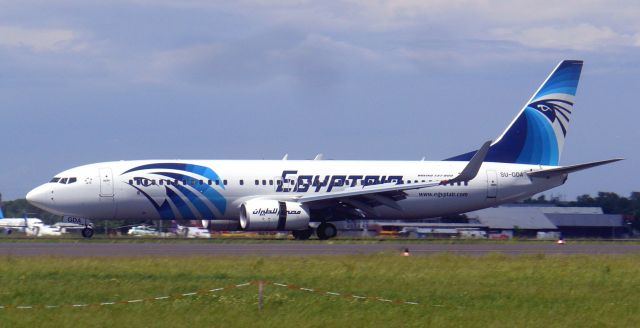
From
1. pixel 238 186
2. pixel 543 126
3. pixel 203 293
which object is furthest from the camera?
pixel 543 126

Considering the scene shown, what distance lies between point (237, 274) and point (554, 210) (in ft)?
226

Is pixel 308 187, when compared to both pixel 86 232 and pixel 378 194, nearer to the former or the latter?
pixel 378 194

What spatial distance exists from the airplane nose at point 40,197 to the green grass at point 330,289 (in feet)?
52.2

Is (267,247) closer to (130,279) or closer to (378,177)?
(378,177)

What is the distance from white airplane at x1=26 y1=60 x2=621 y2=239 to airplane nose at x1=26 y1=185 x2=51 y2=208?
0.04 metres

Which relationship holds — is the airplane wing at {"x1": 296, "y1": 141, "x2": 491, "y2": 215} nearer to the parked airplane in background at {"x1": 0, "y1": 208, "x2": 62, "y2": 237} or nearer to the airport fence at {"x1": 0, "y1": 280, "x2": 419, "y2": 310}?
the airport fence at {"x1": 0, "y1": 280, "x2": 419, "y2": 310}

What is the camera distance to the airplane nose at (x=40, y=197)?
43312 millimetres

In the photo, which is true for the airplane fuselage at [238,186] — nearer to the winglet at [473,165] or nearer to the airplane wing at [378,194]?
the airplane wing at [378,194]

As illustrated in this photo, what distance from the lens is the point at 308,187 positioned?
44.9 meters

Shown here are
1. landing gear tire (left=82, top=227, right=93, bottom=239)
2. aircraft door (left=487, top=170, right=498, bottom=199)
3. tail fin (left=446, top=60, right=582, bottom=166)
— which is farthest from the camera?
tail fin (left=446, top=60, right=582, bottom=166)

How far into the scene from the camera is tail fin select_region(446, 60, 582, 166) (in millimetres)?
48656

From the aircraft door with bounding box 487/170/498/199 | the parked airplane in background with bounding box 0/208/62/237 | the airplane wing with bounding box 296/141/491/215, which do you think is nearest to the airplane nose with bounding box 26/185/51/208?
the airplane wing with bounding box 296/141/491/215

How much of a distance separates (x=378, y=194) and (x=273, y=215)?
181 inches

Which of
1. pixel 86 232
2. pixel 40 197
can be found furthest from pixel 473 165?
pixel 40 197
